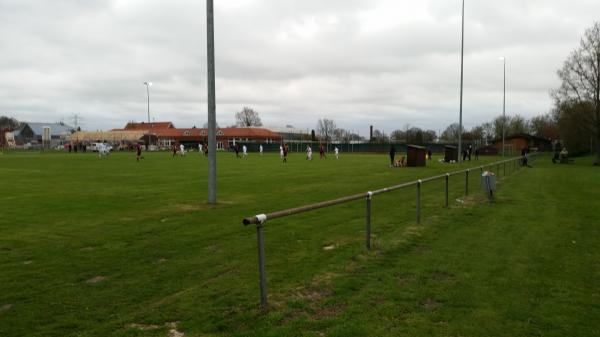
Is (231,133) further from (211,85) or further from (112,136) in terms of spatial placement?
(211,85)

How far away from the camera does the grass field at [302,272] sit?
15.2 feet

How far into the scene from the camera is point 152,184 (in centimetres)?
1927

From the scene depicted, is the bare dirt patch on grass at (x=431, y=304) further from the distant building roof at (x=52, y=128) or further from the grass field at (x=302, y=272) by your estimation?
the distant building roof at (x=52, y=128)

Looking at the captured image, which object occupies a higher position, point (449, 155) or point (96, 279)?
point (449, 155)

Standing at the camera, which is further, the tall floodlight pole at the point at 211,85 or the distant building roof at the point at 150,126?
the distant building roof at the point at 150,126

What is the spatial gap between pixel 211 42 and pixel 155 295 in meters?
9.19

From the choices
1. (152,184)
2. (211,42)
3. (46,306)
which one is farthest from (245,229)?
(152,184)

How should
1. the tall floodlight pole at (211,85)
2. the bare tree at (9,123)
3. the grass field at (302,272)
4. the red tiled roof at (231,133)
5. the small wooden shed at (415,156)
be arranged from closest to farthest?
the grass field at (302,272)
the tall floodlight pole at (211,85)
the small wooden shed at (415,156)
the red tiled roof at (231,133)
the bare tree at (9,123)

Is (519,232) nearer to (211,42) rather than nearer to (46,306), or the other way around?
(46,306)

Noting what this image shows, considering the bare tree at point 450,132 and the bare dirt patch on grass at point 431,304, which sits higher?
the bare tree at point 450,132

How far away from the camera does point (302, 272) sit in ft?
20.7

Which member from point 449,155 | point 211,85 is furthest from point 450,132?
point 211,85

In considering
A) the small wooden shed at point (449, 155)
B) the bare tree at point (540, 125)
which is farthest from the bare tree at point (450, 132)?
the small wooden shed at point (449, 155)

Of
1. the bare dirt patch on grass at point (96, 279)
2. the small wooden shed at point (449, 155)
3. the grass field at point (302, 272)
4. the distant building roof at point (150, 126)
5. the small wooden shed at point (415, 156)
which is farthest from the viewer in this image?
the distant building roof at point (150, 126)
